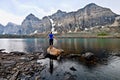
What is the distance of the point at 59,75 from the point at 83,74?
412 cm

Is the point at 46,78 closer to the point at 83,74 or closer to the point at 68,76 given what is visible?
the point at 68,76

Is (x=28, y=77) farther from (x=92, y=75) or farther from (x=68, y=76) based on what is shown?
(x=92, y=75)

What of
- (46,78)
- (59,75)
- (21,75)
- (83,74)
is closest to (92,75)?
(83,74)

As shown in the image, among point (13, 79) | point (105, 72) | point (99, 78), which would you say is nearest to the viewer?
point (13, 79)

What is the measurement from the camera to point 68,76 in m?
21.0

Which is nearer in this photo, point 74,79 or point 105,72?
point 74,79

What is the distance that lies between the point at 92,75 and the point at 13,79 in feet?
40.8

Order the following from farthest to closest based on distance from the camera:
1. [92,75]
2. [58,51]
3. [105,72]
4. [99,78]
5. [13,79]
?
[58,51], [105,72], [92,75], [99,78], [13,79]

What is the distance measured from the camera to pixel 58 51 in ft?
120

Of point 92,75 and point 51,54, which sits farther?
point 51,54

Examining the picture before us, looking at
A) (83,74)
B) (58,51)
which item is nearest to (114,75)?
(83,74)

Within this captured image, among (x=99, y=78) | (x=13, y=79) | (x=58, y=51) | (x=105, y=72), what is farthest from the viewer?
(x=58, y=51)

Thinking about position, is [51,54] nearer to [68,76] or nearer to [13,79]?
[68,76]

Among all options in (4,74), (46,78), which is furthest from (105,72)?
(4,74)
